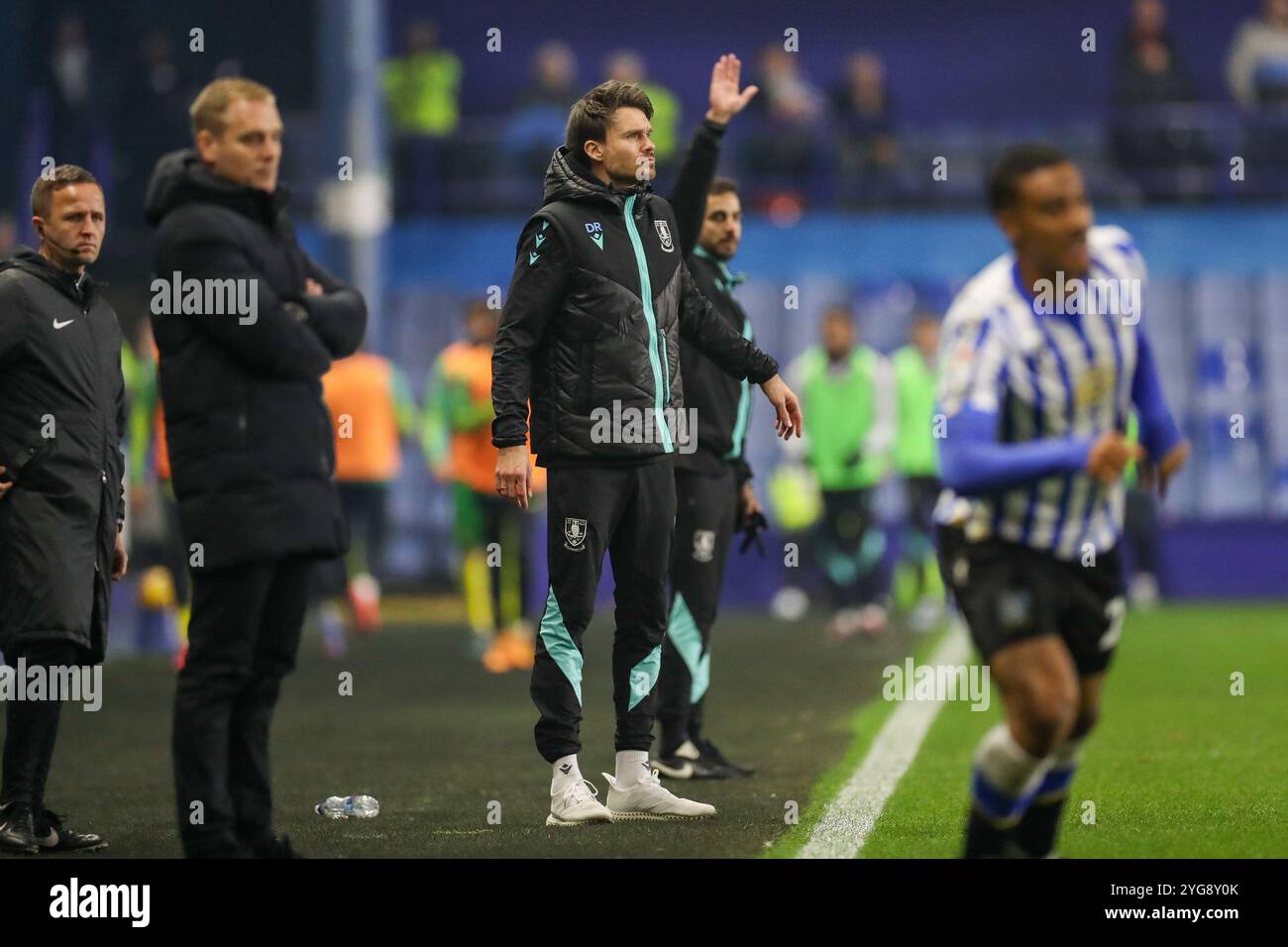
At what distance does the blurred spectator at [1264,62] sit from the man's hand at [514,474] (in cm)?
1885

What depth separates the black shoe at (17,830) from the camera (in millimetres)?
6320

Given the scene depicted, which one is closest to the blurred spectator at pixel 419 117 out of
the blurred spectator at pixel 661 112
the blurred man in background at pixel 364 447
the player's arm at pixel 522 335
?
the blurred spectator at pixel 661 112

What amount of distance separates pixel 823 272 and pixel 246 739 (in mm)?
18026

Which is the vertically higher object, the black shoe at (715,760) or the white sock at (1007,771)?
the white sock at (1007,771)

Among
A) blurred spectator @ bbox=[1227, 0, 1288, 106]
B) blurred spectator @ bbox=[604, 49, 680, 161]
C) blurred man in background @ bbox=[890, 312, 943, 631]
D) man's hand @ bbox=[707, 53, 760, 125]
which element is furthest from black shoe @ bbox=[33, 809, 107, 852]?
blurred spectator @ bbox=[1227, 0, 1288, 106]

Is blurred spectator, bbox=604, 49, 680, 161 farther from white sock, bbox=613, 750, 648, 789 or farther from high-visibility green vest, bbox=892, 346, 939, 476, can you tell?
white sock, bbox=613, 750, 648, 789

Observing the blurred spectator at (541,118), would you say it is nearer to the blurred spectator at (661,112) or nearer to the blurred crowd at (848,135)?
the blurred crowd at (848,135)

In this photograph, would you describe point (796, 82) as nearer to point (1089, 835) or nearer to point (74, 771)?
point (74, 771)

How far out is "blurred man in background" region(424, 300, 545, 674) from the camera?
13258 millimetres

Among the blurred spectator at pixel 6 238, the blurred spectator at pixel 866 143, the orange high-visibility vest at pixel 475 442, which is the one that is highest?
the blurred spectator at pixel 866 143

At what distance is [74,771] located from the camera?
27.9 ft

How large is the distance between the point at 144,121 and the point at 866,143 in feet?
26.4
